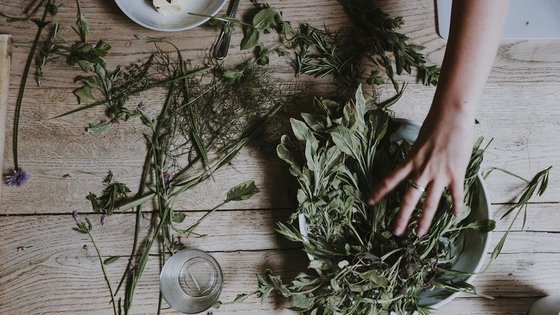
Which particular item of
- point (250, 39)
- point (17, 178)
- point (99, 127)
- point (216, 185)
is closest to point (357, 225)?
point (216, 185)

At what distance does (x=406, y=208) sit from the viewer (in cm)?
77

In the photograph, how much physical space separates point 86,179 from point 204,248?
0.78 ft

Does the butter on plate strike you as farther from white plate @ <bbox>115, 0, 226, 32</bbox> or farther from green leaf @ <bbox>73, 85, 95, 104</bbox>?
green leaf @ <bbox>73, 85, 95, 104</bbox>

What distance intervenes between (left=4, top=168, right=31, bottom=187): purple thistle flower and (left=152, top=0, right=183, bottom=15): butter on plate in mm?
363

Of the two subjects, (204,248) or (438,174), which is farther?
(204,248)

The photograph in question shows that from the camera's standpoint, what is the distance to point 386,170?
84 centimetres

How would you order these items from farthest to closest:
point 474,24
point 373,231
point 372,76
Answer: point 372,76 → point 373,231 → point 474,24

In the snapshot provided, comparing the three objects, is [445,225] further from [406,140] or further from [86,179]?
[86,179]

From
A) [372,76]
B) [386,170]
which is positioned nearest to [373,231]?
[386,170]

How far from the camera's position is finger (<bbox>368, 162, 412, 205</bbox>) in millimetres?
763

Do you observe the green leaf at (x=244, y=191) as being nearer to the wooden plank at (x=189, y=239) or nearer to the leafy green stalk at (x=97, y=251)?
the wooden plank at (x=189, y=239)

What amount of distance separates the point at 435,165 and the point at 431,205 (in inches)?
2.2

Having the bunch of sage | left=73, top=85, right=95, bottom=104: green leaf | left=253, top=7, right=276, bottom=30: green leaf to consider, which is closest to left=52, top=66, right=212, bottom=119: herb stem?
left=73, top=85, right=95, bottom=104: green leaf

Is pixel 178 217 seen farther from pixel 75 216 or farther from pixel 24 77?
pixel 24 77
